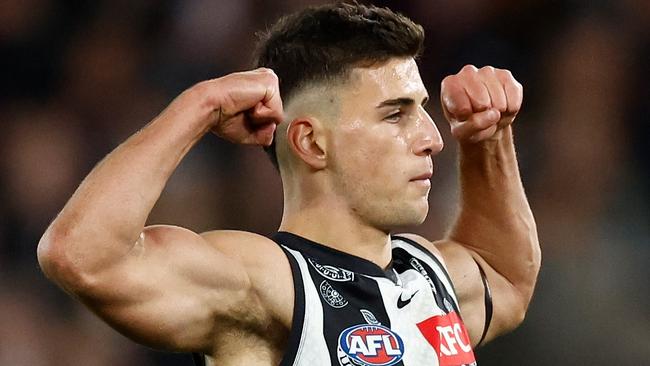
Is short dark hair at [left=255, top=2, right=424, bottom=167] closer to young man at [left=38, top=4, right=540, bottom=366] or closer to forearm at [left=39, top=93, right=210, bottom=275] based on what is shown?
young man at [left=38, top=4, right=540, bottom=366]

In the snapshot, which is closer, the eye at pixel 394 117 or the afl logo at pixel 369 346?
the afl logo at pixel 369 346

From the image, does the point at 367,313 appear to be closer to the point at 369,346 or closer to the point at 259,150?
the point at 369,346

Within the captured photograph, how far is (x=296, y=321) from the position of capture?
2.77m

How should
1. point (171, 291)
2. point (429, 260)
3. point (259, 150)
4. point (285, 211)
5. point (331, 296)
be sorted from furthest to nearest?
point (259, 150), point (429, 260), point (285, 211), point (331, 296), point (171, 291)

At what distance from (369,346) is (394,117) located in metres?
0.62

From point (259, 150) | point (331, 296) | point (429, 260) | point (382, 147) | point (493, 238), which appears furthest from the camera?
point (259, 150)

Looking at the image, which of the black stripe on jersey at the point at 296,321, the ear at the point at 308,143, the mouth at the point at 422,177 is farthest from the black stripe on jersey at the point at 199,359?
the mouth at the point at 422,177

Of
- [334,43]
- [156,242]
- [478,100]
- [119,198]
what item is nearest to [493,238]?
[478,100]

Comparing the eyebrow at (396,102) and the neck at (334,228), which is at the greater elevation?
the eyebrow at (396,102)

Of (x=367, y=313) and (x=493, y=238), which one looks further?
(x=493, y=238)

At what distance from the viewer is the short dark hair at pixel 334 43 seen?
3041mm

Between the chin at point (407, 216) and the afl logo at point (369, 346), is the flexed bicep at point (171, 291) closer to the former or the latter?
the afl logo at point (369, 346)

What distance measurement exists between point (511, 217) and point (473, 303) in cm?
34

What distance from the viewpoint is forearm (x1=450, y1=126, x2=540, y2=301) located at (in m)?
3.52
